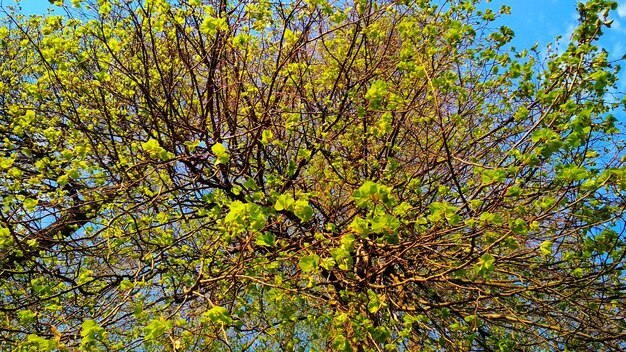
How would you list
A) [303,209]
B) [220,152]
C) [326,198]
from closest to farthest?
[303,209]
[220,152]
[326,198]

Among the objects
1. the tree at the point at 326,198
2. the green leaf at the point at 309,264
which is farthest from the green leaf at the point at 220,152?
the green leaf at the point at 309,264

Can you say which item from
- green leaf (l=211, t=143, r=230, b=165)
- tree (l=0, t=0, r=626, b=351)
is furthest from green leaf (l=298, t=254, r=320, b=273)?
green leaf (l=211, t=143, r=230, b=165)

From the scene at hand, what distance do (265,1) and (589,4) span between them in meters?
2.51

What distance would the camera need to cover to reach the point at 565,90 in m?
3.13

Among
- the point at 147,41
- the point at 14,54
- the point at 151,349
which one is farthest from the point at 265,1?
the point at 14,54

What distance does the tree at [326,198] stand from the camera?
3.06m

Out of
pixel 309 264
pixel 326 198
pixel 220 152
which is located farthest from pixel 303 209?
pixel 326 198

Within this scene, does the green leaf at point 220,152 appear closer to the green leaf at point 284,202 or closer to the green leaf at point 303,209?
the green leaf at point 284,202

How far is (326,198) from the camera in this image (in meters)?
5.59

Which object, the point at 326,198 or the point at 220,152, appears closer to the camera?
the point at 220,152

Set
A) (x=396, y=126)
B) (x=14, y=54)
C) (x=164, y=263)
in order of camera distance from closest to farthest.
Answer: (x=396, y=126)
(x=164, y=263)
(x=14, y=54)

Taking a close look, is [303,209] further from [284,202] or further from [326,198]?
[326,198]

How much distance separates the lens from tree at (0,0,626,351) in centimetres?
306

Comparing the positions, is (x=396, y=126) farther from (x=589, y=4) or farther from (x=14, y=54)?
(x=14, y=54)
